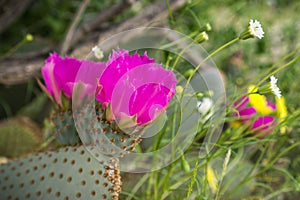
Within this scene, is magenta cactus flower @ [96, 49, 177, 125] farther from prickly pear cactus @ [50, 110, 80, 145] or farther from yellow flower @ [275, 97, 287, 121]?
yellow flower @ [275, 97, 287, 121]

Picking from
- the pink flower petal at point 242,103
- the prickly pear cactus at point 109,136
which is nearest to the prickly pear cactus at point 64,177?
the prickly pear cactus at point 109,136

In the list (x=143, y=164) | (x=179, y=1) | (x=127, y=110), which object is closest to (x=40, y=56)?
(x=179, y=1)

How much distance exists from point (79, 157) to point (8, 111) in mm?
572

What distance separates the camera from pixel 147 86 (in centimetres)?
37

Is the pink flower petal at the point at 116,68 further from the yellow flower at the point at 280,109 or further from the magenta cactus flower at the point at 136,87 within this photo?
the yellow flower at the point at 280,109

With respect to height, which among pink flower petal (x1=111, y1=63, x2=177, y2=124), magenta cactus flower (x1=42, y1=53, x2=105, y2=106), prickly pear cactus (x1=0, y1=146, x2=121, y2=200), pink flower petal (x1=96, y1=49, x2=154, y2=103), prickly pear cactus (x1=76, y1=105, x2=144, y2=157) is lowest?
prickly pear cactus (x1=0, y1=146, x2=121, y2=200)

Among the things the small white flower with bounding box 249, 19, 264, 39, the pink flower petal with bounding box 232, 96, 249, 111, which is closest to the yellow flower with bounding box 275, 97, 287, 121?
the pink flower petal with bounding box 232, 96, 249, 111

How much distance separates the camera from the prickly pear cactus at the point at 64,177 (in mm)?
398

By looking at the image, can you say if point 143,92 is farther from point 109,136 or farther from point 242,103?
point 242,103

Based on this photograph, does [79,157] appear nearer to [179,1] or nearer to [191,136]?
[191,136]

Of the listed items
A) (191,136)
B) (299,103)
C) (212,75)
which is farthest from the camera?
(299,103)

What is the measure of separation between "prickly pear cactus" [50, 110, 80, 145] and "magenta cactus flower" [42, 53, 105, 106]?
15mm

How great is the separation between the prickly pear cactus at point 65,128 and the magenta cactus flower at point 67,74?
1 centimetres

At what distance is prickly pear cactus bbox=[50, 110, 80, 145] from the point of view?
458 mm
